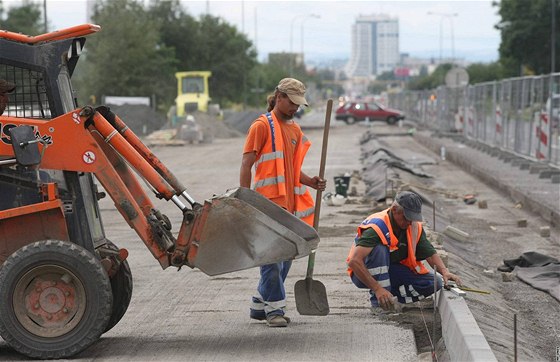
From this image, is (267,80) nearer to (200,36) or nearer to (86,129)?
(200,36)

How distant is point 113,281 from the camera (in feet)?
29.3

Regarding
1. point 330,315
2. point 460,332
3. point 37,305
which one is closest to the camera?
point 460,332

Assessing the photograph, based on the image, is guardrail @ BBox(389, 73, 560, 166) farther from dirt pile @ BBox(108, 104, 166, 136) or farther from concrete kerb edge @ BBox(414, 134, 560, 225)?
dirt pile @ BBox(108, 104, 166, 136)

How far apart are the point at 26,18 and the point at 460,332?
→ 63.9 meters

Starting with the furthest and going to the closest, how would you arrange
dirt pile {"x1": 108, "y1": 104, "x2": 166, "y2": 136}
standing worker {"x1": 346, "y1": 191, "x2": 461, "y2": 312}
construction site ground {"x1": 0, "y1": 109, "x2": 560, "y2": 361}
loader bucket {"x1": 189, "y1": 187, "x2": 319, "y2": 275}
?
dirt pile {"x1": 108, "y1": 104, "x2": 166, "y2": 136}, standing worker {"x1": 346, "y1": 191, "x2": 461, "y2": 312}, loader bucket {"x1": 189, "y1": 187, "x2": 319, "y2": 275}, construction site ground {"x1": 0, "y1": 109, "x2": 560, "y2": 361}

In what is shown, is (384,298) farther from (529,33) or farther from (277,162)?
(529,33)

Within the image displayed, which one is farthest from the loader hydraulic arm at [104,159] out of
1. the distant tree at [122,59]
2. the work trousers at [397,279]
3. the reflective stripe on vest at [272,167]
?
the distant tree at [122,59]

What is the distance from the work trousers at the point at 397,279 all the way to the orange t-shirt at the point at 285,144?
2.45 ft

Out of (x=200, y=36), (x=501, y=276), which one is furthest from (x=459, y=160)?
(x=200, y=36)

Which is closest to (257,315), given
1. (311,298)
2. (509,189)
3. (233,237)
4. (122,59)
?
(311,298)

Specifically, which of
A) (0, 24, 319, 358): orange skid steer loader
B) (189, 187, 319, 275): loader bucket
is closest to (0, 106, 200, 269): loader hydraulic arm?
(0, 24, 319, 358): orange skid steer loader

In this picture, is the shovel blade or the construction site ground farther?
the shovel blade

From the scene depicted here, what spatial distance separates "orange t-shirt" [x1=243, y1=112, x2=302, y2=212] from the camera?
354 inches

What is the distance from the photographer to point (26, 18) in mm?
68688
